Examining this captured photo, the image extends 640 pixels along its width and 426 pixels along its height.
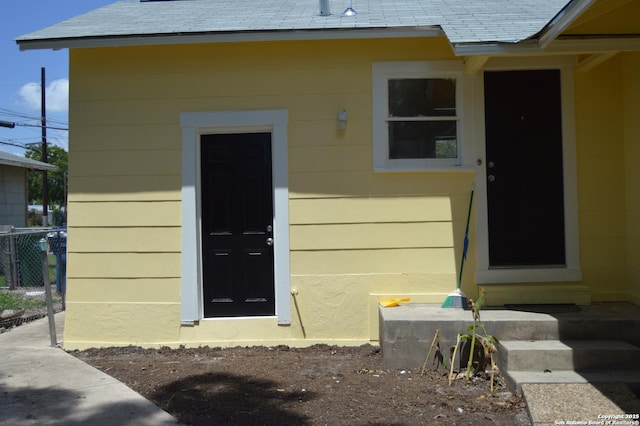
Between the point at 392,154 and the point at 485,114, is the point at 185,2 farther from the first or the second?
the point at 485,114

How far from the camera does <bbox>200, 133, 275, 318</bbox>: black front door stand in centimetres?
605

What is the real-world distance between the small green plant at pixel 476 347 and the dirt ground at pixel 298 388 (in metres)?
0.14

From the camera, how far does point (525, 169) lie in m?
5.94

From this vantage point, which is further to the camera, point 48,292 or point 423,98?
point 423,98

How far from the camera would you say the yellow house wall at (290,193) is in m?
5.92

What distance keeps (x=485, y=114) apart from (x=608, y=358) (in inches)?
107

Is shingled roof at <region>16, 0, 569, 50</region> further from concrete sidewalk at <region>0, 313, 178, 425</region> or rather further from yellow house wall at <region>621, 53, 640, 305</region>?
concrete sidewalk at <region>0, 313, 178, 425</region>

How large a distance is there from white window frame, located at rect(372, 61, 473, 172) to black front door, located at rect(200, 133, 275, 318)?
121 centimetres

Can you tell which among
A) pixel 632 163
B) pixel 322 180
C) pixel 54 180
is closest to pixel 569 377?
pixel 632 163

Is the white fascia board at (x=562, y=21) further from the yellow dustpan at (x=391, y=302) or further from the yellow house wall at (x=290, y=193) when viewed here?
the yellow dustpan at (x=391, y=302)

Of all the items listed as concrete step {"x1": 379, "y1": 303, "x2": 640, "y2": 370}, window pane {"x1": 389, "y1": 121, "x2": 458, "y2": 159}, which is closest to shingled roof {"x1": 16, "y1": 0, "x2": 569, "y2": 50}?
window pane {"x1": 389, "y1": 121, "x2": 458, "y2": 159}

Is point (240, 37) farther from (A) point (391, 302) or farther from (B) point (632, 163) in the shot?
(B) point (632, 163)

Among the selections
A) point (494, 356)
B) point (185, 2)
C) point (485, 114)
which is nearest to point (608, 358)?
point (494, 356)

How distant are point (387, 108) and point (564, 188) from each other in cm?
207
